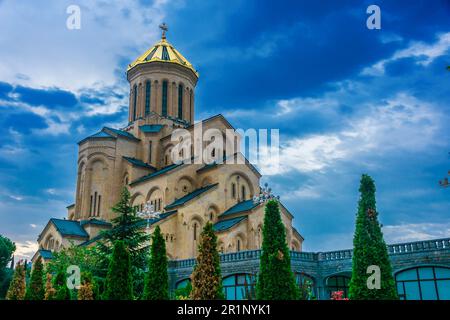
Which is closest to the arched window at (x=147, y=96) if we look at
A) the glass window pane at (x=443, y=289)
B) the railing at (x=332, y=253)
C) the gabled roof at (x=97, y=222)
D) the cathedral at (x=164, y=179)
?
the cathedral at (x=164, y=179)

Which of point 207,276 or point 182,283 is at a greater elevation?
point 182,283

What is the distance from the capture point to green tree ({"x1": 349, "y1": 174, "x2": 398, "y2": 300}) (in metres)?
12.0

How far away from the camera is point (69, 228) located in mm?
32250

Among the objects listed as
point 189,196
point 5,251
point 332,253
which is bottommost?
point 332,253

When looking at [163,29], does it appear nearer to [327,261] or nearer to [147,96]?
[147,96]

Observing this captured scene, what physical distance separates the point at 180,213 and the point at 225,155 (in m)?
8.39

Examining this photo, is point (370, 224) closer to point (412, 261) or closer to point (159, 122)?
point (412, 261)


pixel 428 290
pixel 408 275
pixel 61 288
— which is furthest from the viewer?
pixel 408 275

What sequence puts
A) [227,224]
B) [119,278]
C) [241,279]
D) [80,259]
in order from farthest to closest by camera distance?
[227,224] → [80,259] → [241,279] → [119,278]

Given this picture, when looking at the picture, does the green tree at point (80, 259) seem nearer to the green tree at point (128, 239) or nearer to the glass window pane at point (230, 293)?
the green tree at point (128, 239)

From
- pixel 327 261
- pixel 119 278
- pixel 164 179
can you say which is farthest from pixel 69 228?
pixel 327 261

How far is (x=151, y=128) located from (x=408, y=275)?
83.4 feet

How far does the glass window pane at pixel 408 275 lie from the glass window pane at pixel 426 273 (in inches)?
8.3
